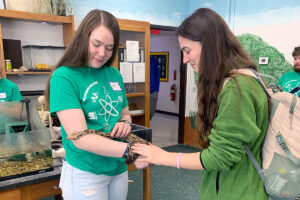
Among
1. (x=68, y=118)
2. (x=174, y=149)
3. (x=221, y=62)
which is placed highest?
(x=221, y=62)

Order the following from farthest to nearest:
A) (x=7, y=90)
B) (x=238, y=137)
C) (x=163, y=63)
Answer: (x=163, y=63) < (x=7, y=90) < (x=238, y=137)

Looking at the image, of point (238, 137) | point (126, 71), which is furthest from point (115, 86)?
point (126, 71)

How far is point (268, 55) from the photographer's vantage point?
11.2ft

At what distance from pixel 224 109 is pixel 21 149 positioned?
1.28 metres

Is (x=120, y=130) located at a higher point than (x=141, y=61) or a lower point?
lower

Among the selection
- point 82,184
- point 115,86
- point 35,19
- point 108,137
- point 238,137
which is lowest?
point 82,184

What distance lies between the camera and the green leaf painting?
129 inches

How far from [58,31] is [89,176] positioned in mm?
2818

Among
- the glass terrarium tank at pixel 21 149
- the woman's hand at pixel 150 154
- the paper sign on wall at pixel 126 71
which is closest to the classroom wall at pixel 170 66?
the paper sign on wall at pixel 126 71

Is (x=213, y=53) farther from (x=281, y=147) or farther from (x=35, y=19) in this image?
(x=35, y=19)

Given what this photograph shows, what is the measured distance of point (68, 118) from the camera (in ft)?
3.37

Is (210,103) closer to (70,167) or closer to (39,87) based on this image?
(70,167)

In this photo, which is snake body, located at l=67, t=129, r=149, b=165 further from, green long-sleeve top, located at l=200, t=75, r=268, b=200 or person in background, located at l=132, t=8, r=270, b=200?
green long-sleeve top, located at l=200, t=75, r=268, b=200

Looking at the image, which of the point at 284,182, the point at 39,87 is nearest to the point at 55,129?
the point at 39,87
